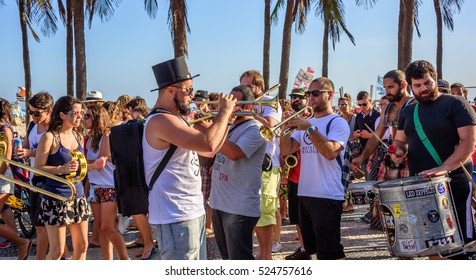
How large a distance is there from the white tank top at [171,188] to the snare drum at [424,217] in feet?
4.74

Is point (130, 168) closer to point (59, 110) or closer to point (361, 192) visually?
point (59, 110)

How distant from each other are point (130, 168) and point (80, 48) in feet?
31.9

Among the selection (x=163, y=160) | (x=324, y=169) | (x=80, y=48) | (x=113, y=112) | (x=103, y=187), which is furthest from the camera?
(x=80, y=48)

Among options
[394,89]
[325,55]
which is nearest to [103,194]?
[394,89]

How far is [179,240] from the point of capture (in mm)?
3705

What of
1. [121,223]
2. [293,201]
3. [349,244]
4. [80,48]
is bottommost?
[349,244]

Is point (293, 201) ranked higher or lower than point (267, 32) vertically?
lower

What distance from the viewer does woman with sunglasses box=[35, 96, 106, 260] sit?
505cm

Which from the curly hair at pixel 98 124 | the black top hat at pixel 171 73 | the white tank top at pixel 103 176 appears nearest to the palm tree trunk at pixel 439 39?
the curly hair at pixel 98 124

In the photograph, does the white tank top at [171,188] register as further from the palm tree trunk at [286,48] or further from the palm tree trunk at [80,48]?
the palm tree trunk at [286,48]

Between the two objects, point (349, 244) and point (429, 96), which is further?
point (349, 244)

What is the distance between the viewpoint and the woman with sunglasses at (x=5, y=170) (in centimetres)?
619
